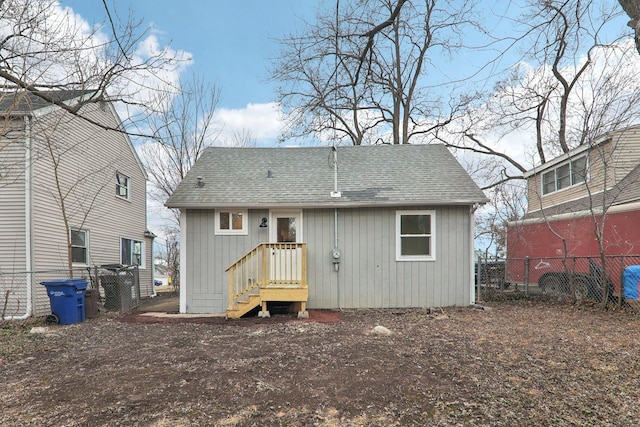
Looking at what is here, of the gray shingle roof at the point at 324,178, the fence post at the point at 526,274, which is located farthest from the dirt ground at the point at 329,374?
the fence post at the point at 526,274

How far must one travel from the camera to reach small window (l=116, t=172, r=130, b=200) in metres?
12.0

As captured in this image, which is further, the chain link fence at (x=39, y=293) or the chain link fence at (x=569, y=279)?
the chain link fence at (x=39, y=293)

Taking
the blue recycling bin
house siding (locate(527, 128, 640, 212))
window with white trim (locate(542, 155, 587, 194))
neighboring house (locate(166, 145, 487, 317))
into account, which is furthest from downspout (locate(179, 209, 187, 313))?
window with white trim (locate(542, 155, 587, 194))

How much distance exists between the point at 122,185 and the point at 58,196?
321 centimetres

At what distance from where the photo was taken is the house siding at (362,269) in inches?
326

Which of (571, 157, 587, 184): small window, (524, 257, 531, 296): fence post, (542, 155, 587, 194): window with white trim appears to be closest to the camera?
(524, 257, 531, 296): fence post

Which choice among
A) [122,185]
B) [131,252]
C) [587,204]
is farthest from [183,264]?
[587,204]

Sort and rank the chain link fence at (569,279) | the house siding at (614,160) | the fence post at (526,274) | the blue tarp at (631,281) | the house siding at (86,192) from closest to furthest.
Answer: the blue tarp at (631,281) → the chain link fence at (569,279) → the house siding at (86,192) → the house siding at (614,160) → the fence post at (526,274)

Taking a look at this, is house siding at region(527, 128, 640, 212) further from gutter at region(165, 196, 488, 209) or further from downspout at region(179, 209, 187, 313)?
downspout at region(179, 209, 187, 313)

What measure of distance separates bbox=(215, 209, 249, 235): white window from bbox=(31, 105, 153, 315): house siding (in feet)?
11.6

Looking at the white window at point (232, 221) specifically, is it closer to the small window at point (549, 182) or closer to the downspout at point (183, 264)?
the downspout at point (183, 264)

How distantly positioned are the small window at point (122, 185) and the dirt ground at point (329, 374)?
247 inches

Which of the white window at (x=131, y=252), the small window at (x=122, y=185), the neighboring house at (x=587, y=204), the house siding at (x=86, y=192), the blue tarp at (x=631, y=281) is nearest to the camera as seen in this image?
the blue tarp at (x=631, y=281)

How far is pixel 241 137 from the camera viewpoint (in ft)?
57.9
